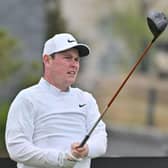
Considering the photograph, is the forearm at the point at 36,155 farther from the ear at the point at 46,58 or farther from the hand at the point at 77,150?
the ear at the point at 46,58

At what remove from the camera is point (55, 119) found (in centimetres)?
537

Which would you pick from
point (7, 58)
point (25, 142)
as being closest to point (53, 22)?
point (7, 58)

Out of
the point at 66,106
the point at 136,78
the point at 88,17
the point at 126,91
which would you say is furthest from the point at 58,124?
the point at 88,17

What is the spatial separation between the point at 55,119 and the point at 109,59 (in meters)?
31.7

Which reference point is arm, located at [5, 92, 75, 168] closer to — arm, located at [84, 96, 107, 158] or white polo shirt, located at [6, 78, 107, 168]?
white polo shirt, located at [6, 78, 107, 168]

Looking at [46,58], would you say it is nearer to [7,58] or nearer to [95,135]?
[95,135]

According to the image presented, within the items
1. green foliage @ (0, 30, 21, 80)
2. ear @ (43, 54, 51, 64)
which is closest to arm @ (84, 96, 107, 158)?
ear @ (43, 54, 51, 64)

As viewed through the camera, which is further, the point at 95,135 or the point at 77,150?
the point at 95,135

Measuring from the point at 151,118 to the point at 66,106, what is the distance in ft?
69.9

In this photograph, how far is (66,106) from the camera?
541cm

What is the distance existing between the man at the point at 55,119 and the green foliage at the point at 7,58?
→ 363 inches

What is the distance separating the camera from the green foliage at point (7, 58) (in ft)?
49.1

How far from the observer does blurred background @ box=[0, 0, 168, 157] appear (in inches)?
742

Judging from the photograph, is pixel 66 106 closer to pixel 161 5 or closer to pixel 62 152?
pixel 62 152
